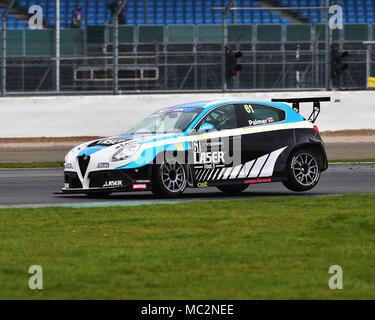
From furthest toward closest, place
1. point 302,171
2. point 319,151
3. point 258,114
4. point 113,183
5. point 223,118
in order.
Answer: point 319,151 < point 302,171 < point 258,114 < point 223,118 < point 113,183

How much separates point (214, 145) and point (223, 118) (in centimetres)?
47

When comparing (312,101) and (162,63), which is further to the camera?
(162,63)

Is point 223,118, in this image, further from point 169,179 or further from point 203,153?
point 169,179

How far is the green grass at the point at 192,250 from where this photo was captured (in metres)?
6.03

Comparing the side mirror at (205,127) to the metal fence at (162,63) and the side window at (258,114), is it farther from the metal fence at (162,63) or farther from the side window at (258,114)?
the metal fence at (162,63)

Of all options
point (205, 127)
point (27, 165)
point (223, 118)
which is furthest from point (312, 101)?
point (27, 165)

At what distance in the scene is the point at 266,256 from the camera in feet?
24.1

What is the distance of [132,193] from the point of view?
48.3ft

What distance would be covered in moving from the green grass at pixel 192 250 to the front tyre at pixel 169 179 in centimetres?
141

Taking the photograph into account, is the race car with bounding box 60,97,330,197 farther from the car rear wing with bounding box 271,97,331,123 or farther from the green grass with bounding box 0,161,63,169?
the green grass with bounding box 0,161,63,169
